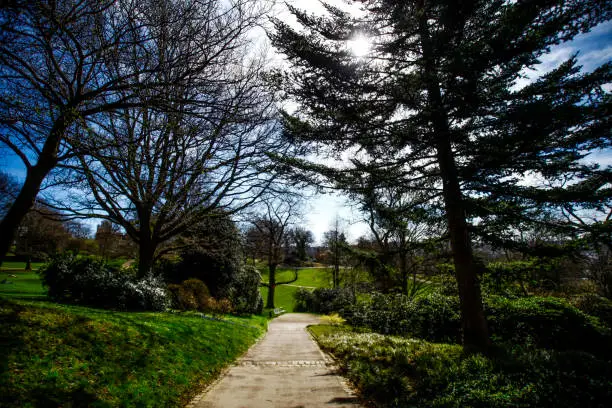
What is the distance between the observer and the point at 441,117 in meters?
7.16

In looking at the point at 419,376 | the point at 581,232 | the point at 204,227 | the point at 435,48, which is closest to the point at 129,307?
the point at 204,227

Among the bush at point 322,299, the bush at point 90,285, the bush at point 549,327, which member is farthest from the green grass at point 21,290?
the bush at point 322,299

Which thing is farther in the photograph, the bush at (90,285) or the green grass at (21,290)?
the bush at (90,285)

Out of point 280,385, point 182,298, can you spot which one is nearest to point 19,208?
point 280,385

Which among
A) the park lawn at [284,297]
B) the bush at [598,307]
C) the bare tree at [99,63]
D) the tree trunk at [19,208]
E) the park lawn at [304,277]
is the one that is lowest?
the park lawn at [284,297]

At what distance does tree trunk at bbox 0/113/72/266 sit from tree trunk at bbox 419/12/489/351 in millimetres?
7372

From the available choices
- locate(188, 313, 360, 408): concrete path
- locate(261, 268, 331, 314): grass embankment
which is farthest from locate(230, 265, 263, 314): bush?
locate(261, 268, 331, 314): grass embankment

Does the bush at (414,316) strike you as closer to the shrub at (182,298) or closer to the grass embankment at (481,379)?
the grass embankment at (481,379)

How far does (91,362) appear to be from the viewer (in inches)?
183

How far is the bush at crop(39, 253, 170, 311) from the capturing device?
986 centimetres

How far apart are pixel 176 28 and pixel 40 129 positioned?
2.83m

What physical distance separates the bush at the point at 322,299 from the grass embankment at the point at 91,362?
23211 mm

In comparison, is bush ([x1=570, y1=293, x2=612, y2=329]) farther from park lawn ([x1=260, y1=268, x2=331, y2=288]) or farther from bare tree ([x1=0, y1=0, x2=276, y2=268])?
park lawn ([x1=260, y1=268, x2=331, y2=288])

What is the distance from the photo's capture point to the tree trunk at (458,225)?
714 centimetres
